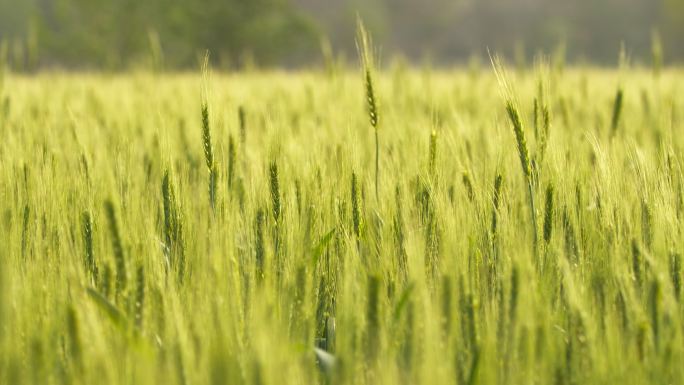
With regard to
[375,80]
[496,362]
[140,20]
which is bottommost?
[496,362]

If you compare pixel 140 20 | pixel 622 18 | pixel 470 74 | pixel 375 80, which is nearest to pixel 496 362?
pixel 375 80

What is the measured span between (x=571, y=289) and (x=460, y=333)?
0.46 feet

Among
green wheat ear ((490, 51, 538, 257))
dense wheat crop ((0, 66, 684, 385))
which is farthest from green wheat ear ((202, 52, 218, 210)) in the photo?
green wheat ear ((490, 51, 538, 257))

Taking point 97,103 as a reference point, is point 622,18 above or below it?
above

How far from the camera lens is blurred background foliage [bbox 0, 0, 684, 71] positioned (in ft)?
49.4

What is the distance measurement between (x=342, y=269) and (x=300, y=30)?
50.7 ft

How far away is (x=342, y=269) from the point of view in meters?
1.21

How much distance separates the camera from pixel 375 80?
64.1 inches

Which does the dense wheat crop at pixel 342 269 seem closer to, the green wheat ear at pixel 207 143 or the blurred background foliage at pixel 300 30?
the green wheat ear at pixel 207 143

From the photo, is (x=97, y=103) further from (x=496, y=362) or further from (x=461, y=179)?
(x=496, y=362)

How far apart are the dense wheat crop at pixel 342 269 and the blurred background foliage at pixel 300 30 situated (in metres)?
0.50

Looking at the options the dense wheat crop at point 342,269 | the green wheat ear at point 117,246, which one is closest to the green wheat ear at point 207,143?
the dense wheat crop at point 342,269

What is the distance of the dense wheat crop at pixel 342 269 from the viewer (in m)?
0.87

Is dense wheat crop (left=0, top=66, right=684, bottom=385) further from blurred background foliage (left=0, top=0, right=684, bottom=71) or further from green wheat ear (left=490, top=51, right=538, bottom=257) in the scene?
blurred background foliage (left=0, top=0, right=684, bottom=71)
